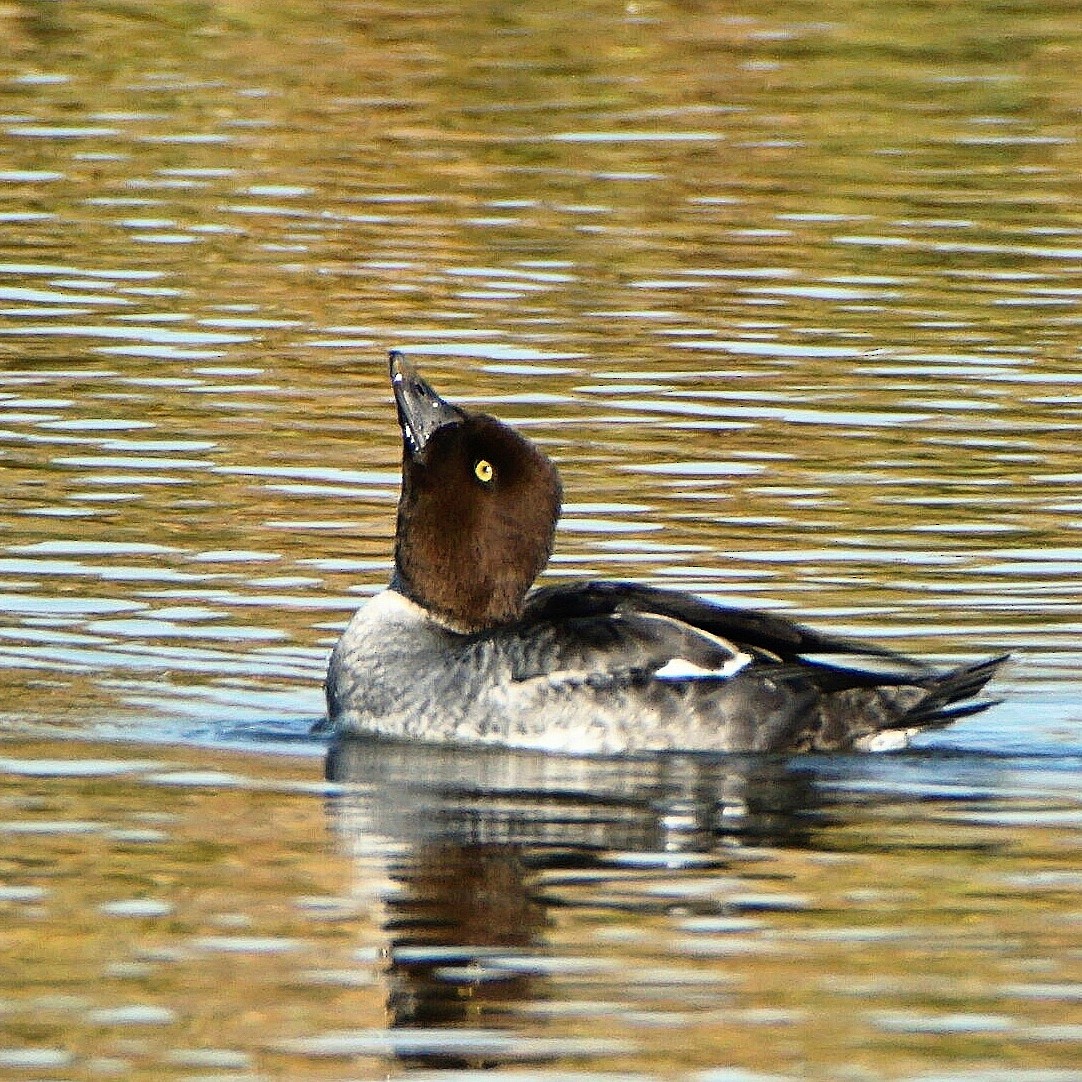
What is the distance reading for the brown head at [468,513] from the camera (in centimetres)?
1162

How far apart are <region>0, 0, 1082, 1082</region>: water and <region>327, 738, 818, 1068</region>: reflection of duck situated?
0.02 meters

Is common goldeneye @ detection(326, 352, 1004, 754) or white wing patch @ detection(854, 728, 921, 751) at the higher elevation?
common goldeneye @ detection(326, 352, 1004, 754)

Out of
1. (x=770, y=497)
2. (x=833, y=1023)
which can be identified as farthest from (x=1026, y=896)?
(x=770, y=497)

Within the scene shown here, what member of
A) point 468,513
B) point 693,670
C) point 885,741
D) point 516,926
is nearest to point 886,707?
point 885,741

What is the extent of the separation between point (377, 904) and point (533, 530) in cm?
277

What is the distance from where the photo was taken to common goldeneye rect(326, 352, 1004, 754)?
11102 millimetres

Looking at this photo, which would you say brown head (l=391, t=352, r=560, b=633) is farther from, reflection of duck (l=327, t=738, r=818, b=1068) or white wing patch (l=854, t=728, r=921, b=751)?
white wing patch (l=854, t=728, r=921, b=751)

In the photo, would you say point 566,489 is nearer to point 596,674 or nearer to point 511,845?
point 596,674

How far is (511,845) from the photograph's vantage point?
9.73 metres

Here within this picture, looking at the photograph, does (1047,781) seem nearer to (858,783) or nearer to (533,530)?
(858,783)

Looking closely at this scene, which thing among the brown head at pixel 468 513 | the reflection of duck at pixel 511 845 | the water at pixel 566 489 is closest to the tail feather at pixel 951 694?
the water at pixel 566 489

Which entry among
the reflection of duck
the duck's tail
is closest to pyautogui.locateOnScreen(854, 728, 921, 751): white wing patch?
the duck's tail

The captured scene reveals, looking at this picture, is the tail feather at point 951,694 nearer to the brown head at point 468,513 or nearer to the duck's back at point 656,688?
the duck's back at point 656,688

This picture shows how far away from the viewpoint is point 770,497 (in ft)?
48.1
